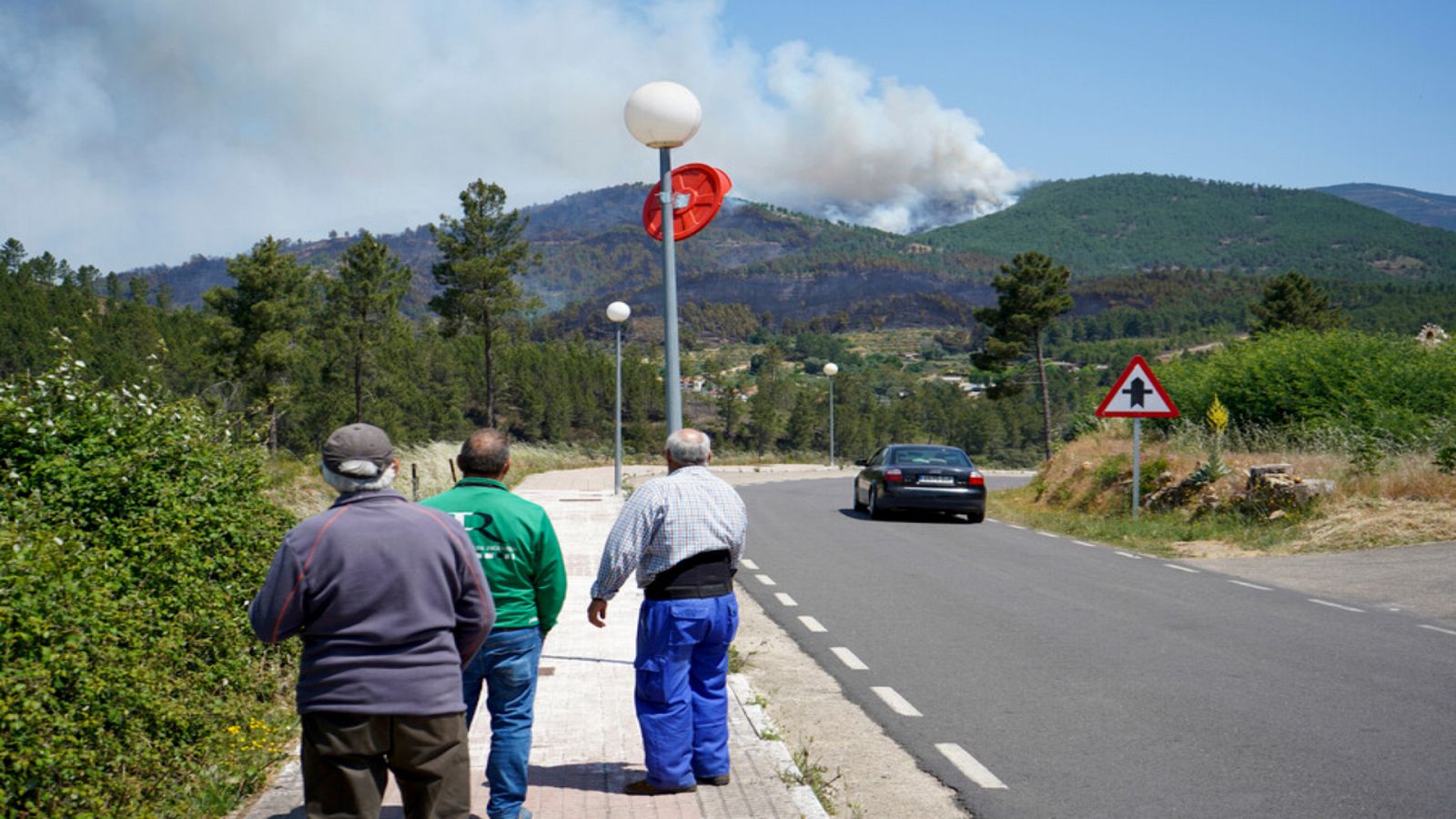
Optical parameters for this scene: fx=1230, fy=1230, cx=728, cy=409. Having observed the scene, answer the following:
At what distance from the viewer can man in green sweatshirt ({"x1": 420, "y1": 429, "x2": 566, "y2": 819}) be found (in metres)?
4.64

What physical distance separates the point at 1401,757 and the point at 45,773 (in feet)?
18.8

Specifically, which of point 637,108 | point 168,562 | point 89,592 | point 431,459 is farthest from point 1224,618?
point 431,459

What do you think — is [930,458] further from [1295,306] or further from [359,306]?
[1295,306]

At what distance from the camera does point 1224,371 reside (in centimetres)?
2492

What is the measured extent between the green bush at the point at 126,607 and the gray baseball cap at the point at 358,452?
115 cm

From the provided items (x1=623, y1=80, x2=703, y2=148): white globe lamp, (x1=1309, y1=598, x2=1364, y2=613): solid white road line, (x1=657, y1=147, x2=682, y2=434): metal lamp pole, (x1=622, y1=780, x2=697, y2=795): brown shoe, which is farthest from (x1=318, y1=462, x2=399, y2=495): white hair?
(x1=1309, y1=598, x2=1364, y2=613): solid white road line

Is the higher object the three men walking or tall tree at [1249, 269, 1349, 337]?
tall tree at [1249, 269, 1349, 337]

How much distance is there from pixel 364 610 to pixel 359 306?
59.5 m

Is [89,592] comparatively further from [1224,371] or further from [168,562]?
[1224,371]

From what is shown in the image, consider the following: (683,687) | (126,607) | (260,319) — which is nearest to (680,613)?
(683,687)

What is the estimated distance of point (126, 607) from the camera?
512cm

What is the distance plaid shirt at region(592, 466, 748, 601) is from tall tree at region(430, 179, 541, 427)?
52.4m

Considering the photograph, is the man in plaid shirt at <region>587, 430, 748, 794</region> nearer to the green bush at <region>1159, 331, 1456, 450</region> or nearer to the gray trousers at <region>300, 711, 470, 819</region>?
the gray trousers at <region>300, 711, 470, 819</region>

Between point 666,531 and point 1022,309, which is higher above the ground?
point 1022,309
